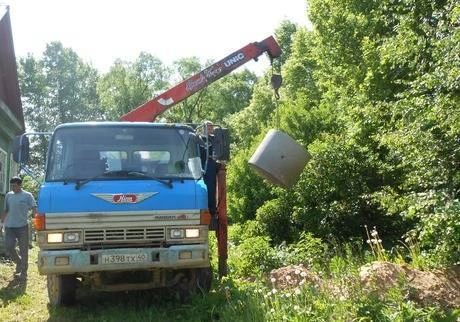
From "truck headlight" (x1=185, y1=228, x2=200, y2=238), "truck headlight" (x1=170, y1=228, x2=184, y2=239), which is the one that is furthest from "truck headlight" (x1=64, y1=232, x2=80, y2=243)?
"truck headlight" (x1=185, y1=228, x2=200, y2=238)

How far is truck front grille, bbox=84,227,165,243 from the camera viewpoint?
21.1 feet

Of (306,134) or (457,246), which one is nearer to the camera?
(457,246)

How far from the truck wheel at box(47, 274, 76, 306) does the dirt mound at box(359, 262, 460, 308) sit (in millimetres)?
3603

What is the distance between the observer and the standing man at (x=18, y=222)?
9506mm

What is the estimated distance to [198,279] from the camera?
7.20 meters

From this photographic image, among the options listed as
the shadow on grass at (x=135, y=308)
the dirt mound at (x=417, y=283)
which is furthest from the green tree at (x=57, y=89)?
the dirt mound at (x=417, y=283)

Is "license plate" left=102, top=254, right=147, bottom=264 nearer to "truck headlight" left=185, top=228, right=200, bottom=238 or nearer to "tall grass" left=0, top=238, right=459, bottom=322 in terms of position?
"truck headlight" left=185, top=228, right=200, bottom=238

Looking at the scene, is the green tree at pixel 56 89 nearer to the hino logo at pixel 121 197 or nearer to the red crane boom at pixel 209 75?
the red crane boom at pixel 209 75

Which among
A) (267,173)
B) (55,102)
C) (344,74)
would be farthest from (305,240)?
(55,102)

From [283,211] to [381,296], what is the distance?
8.00 m

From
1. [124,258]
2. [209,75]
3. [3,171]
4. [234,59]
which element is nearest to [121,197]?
[124,258]

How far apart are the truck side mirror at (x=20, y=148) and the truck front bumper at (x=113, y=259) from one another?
4.88 feet

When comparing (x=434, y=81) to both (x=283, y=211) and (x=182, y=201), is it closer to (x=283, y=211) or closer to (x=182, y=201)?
(x=182, y=201)

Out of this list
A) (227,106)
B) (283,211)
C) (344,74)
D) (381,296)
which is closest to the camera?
(381,296)
